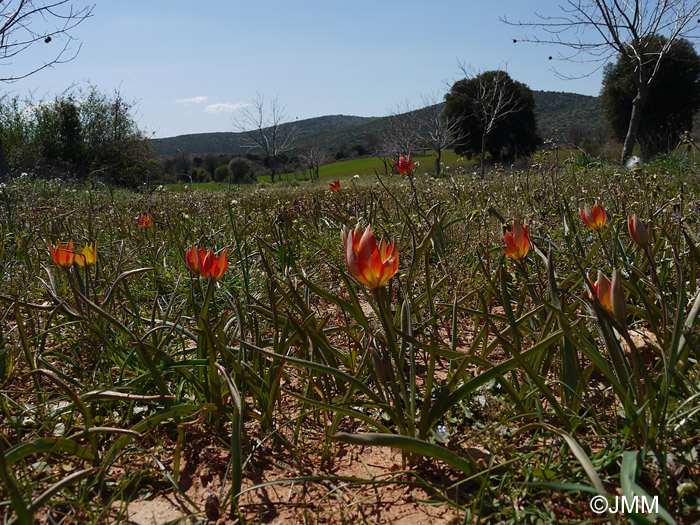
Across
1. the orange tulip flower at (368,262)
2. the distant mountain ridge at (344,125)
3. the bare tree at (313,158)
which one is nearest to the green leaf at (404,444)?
the orange tulip flower at (368,262)

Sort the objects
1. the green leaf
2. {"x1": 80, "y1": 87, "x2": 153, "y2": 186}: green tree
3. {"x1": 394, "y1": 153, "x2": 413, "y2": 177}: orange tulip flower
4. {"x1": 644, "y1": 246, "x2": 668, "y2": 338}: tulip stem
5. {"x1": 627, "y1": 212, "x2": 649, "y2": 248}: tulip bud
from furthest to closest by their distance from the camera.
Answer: {"x1": 80, "y1": 87, "x2": 153, "y2": 186}: green tree < {"x1": 394, "y1": 153, "x2": 413, "y2": 177}: orange tulip flower < {"x1": 627, "y1": 212, "x2": 649, "y2": 248}: tulip bud < {"x1": 644, "y1": 246, "x2": 668, "y2": 338}: tulip stem < the green leaf

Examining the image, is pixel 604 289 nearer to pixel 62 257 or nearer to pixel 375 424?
pixel 375 424

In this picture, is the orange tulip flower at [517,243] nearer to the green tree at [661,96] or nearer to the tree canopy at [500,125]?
the green tree at [661,96]

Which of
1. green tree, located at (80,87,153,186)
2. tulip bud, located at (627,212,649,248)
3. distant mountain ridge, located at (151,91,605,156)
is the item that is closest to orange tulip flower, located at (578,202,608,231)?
tulip bud, located at (627,212,649,248)

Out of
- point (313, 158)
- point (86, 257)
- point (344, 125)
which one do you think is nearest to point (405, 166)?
point (86, 257)

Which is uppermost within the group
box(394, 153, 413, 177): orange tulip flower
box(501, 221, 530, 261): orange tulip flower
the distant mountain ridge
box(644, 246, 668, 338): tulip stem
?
the distant mountain ridge

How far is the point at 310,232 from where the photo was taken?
3.86 m

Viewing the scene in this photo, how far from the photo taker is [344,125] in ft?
406

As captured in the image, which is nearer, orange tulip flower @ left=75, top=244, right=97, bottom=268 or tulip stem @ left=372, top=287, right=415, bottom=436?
tulip stem @ left=372, top=287, right=415, bottom=436

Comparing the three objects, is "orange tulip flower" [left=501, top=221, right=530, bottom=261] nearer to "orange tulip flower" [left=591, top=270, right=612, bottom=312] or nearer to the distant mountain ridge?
"orange tulip flower" [left=591, top=270, right=612, bottom=312]

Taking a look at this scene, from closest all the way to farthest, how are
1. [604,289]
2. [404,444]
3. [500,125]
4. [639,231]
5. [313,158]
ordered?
[404,444] → [604,289] → [639,231] → [500,125] → [313,158]

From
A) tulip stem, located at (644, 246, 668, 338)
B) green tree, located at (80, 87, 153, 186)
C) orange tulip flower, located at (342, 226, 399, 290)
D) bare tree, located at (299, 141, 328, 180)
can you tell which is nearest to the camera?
orange tulip flower, located at (342, 226, 399, 290)

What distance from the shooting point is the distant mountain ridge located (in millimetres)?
57162

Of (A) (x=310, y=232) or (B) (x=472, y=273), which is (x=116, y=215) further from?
(B) (x=472, y=273)
